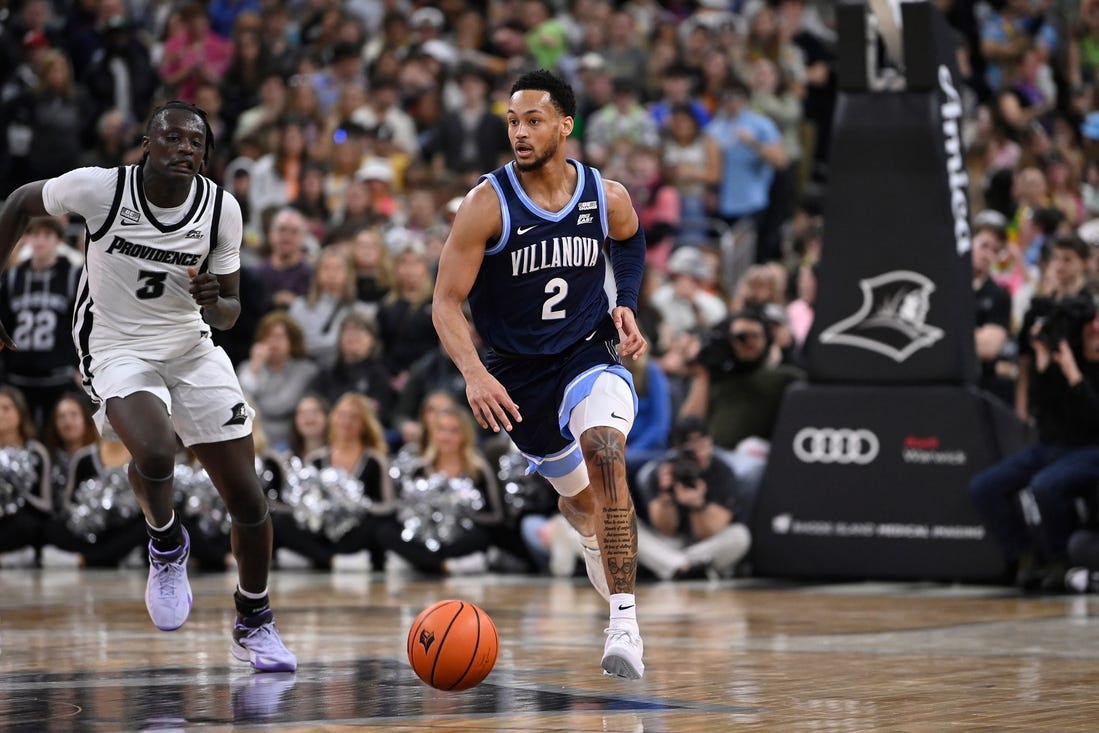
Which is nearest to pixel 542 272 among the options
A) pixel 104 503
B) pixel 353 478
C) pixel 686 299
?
pixel 353 478

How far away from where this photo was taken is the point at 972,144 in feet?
57.9

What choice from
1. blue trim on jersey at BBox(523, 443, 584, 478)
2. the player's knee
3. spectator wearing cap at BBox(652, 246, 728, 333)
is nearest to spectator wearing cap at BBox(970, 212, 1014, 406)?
spectator wearing cap at BBox(652, 246, 728, 333)

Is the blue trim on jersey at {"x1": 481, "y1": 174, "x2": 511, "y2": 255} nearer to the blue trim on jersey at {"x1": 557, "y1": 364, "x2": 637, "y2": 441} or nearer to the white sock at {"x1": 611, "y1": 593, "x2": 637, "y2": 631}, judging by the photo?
the blue trim on jersey at {"x1": 557, "y1": 364, "x2": 637, "y2": 441}

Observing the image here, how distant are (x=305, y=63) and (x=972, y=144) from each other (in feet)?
24.5

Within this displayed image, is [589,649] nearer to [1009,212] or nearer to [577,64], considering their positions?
[1009,212]

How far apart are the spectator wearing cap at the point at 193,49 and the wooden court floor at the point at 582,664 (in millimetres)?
9294

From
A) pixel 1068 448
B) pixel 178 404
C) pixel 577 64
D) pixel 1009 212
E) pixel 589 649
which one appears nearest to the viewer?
pixel 178 404

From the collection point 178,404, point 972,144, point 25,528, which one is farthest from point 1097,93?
point 178,404

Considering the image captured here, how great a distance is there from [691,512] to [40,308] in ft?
18.0

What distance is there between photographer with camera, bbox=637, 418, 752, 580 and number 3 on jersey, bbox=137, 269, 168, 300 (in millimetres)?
5722

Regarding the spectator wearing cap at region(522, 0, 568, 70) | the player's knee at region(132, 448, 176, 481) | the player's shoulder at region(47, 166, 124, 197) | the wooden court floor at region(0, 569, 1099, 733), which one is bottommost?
the wooden court floor at region(0, 569, 1099, 733)

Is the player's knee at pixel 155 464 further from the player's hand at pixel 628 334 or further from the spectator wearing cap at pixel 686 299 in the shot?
the spectator wearing cap at pixel 686 299

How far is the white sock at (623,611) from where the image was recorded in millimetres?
7492

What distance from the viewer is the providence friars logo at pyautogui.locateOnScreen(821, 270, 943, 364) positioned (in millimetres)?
12719
